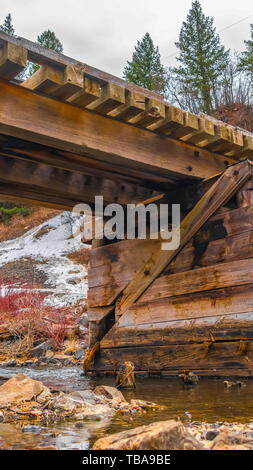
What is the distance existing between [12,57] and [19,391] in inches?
112

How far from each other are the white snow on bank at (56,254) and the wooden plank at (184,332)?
1014cm

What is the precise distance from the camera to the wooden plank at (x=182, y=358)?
467cm

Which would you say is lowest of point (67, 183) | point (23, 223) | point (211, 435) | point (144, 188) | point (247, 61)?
point (211, 435)

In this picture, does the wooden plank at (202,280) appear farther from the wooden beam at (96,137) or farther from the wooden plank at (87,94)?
the wooden plank at (87,94)

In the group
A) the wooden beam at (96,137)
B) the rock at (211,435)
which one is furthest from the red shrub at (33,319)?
the rock at (211,435)

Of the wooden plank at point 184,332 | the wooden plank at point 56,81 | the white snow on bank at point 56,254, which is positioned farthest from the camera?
the white snow on bank at point 56,254

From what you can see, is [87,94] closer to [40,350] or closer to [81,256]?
[40,350]

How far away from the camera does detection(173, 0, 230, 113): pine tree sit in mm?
26891

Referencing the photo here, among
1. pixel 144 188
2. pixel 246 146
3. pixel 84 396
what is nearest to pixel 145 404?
Answer: pixel 84 396

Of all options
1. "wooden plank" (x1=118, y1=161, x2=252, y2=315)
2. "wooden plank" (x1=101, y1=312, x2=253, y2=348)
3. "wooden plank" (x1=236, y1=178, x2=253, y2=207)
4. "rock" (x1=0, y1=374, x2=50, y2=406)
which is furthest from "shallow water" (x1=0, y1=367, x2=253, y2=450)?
"wooden plank" (x1=236, y1=178, x2=253, y2=207)

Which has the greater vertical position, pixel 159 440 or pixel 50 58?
pixel 50 58

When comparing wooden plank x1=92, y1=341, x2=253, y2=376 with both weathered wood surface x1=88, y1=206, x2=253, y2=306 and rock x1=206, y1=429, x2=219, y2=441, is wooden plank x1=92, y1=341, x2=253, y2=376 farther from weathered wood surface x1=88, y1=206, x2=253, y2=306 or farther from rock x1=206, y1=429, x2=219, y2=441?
rock x1=206, y1=429, x2=219, y2=441

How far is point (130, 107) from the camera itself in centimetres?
450

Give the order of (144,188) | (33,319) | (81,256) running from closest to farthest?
(144,188), (33,319), (81,256)
